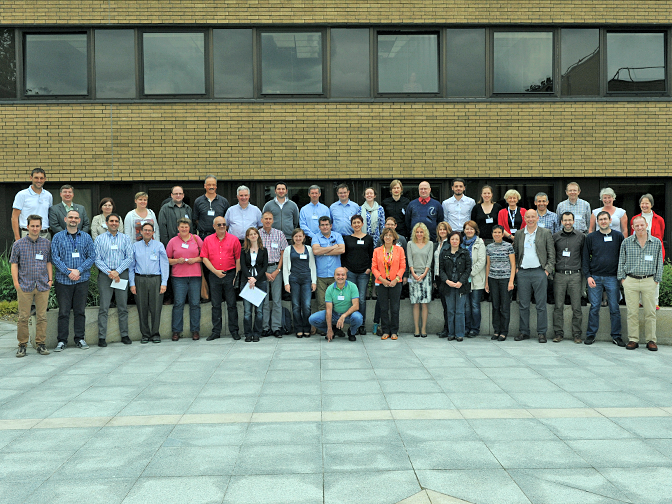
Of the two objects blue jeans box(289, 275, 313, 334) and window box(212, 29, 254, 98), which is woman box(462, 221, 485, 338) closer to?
blue jeans box(289, 275, 313, 334)

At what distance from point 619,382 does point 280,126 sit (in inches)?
332

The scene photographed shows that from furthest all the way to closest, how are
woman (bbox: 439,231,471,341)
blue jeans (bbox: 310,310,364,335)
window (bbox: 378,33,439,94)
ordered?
window (bbox: 378,33,439,94) < woman (bbox: 439,231,471,341) < blue jeans (bbox: 310,310,364,335)

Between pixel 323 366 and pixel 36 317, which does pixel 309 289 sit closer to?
pixel 323 366

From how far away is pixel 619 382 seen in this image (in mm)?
6961

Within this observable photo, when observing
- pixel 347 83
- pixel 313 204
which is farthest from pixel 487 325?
pixel 347 83

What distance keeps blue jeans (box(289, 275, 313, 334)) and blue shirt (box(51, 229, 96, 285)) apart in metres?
3.30

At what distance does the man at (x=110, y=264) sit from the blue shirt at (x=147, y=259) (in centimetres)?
10

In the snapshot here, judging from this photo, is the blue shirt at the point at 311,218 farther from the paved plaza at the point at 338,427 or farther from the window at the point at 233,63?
the window at the point at 233,63

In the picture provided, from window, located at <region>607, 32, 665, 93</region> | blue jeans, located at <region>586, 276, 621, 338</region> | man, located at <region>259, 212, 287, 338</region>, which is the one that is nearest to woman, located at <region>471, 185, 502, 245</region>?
blue jeans, located at <region>586, 276, 621, 338</region>

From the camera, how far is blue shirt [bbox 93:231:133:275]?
9.43 m

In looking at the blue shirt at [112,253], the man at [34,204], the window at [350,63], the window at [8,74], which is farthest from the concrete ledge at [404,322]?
the window at [8,74]

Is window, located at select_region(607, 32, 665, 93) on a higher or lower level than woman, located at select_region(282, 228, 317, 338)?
higher

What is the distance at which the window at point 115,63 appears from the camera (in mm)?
12609

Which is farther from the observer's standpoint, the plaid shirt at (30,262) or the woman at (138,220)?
the woman at (138,220)
